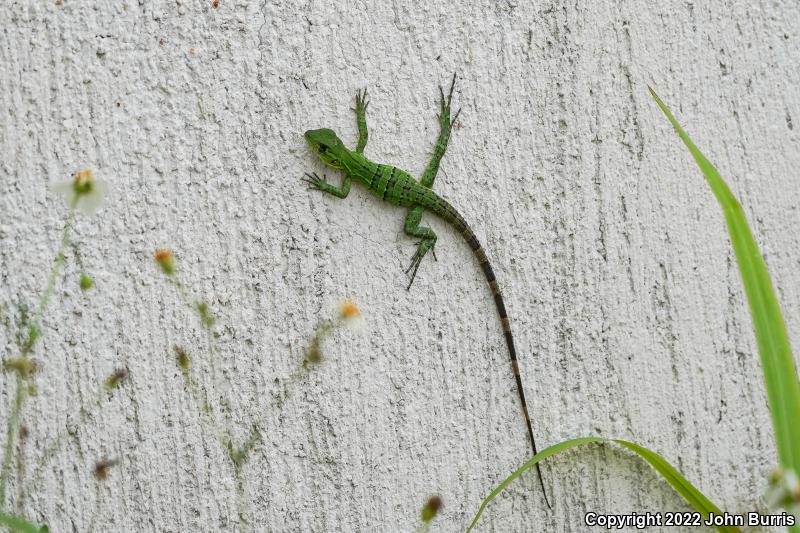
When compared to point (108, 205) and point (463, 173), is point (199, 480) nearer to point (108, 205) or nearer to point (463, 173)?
point (108, 205)

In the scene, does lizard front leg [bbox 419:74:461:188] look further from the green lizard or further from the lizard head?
the lizard head

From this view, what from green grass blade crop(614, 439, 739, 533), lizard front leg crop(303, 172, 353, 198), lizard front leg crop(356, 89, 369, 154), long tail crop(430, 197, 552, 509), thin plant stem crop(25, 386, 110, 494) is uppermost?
lizard front leg crop(356, 89, 369, 154)

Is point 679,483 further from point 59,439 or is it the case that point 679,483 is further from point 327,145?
point 59,439

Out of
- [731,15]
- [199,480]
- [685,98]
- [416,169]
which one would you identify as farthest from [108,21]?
[731,15]

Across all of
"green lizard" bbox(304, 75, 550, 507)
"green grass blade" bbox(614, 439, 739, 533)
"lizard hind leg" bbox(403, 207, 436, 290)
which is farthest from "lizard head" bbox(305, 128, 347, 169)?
"green grass blade" bbox(614, 439, 739, 533)

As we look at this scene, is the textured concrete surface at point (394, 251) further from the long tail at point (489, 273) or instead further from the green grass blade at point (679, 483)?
the green grass blade at point (679, 483)

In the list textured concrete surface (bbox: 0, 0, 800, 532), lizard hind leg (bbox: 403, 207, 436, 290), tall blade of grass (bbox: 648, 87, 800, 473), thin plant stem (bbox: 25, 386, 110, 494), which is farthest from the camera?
lizard hind leg (bbox: 403, 207, 436, 290)

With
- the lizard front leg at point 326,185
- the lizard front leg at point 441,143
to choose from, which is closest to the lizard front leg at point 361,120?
the lizard front leg at point 326,185

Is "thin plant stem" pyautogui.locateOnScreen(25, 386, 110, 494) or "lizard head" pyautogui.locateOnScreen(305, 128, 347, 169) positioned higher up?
"lizard head" pyautogui.locateOnScreen(305, 128, 347, 169)
